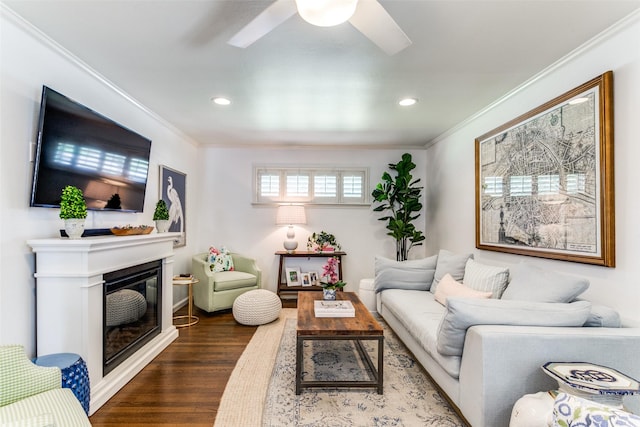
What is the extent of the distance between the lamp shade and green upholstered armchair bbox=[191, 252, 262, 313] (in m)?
0.83

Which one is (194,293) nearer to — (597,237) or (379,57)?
(379,57)

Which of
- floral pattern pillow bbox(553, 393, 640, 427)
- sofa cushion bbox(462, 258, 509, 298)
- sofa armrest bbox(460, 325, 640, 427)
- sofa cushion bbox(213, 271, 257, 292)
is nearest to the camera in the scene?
floral pattern pillow bbox(553, 393, 640, 427)

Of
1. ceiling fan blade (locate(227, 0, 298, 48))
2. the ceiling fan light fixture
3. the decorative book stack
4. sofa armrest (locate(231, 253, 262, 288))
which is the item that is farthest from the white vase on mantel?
sofa armrest (locate(231, 253, 262, 288))

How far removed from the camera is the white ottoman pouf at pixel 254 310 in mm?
3650

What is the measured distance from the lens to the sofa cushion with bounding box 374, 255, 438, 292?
11.7 feet

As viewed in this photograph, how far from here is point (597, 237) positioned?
6.77ft

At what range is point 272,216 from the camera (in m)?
5.12

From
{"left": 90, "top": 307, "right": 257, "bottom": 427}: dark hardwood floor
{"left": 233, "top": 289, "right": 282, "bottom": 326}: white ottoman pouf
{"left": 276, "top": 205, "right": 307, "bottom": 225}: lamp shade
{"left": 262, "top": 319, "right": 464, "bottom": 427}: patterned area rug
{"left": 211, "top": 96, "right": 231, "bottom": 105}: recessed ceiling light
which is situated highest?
{"left": 211, "top": 96, "right": 231, "bottom": 105}: recessed ceiling light

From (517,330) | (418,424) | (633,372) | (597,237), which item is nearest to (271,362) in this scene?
(418,424)

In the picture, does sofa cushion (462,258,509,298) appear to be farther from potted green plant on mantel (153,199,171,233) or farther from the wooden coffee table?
potted green plant on mantel (153,199,171,233)

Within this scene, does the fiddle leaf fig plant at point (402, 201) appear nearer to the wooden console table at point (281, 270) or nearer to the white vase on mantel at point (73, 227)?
the wooden console table at point (281, 270)

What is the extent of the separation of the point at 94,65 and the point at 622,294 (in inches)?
152

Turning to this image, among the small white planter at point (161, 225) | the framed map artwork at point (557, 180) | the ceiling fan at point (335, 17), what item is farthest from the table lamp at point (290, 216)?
the ceiling fan at point (335, 17)

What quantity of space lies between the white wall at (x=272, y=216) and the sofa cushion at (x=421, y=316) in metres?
1.61
